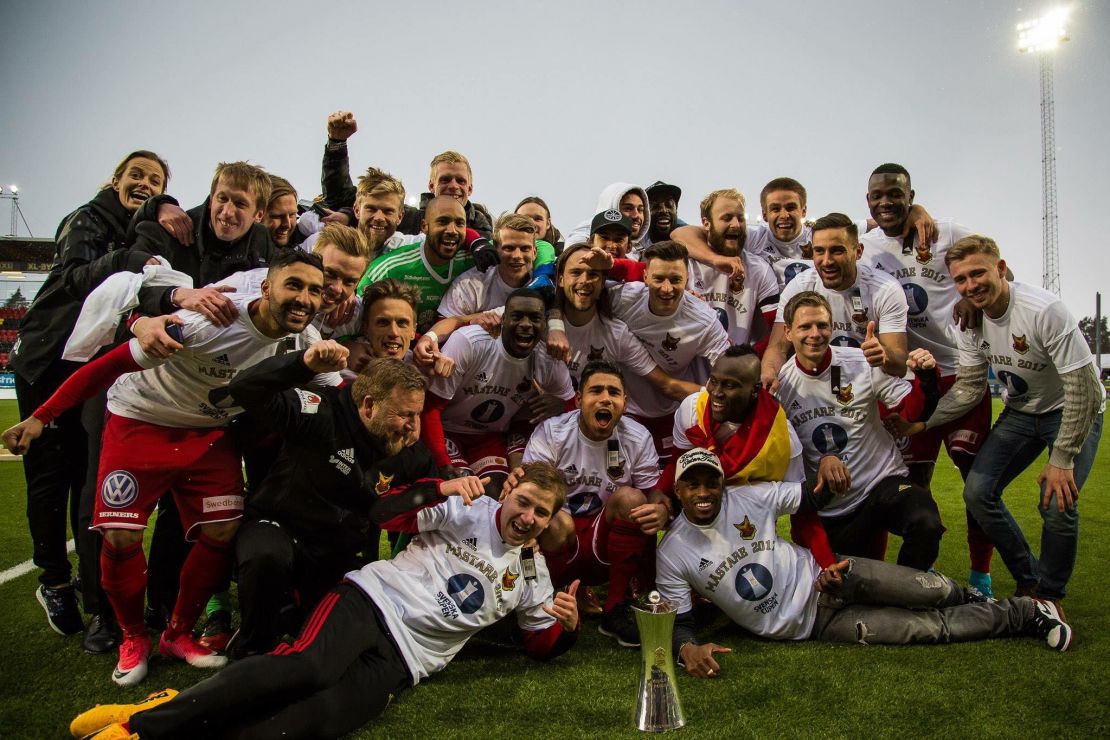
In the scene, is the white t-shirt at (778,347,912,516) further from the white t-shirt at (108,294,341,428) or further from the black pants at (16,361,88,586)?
the black pants at (16,361,88,586)

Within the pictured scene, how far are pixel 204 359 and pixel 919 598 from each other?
379 cm

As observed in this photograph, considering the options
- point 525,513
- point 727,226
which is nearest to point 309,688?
point 525,513

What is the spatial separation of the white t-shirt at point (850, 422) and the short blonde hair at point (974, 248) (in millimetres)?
792

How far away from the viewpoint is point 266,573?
3.37m

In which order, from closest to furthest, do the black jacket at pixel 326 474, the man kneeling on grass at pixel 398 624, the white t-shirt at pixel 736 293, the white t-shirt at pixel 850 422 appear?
1. the man kneeling on grass at pixel 398 624
2. the black jacket at pixel 326 474
3. the white t-shirt at pixel 850 422
4. the white t-shirt at pixel 736 293

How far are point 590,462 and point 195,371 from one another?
2193 millimetres

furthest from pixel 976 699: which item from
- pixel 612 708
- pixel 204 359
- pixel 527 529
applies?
pixel 204 359

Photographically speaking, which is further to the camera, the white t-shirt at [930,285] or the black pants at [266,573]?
the white t-shirt at [930,285]

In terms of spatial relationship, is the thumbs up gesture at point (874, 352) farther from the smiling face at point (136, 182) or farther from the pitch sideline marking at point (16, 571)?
the pitch sideline marking at point (16, 571)

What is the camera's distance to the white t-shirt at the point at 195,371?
11.4 feet

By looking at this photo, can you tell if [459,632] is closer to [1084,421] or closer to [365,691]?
[365,691]

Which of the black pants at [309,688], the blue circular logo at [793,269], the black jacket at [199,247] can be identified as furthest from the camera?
the blue circular logo at [793,269]

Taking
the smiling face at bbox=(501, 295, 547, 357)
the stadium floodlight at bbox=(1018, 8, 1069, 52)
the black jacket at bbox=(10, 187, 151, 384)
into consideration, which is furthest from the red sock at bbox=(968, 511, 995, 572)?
the stadium floodlight at bbox=(1018, 8, 1069, 52)

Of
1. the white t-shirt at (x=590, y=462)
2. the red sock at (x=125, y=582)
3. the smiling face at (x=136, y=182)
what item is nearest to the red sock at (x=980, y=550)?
the white t-shirt at (x=590, y=462)
